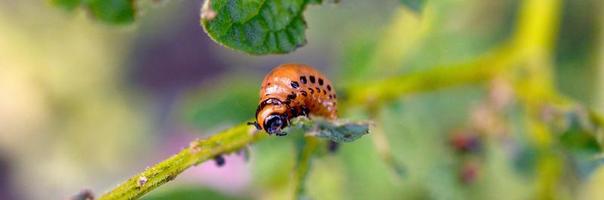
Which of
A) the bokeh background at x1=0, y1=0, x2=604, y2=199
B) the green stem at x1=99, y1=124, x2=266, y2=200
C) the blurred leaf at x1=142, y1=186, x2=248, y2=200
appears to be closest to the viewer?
the green stem at x1=99, y1=124, x2=266, y2=200

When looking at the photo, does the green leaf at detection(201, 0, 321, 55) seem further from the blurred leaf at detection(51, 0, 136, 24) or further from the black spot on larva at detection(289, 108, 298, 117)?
the blurred leaf at detection(51, 0, 136, 24)

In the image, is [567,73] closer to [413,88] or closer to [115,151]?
[413,88]

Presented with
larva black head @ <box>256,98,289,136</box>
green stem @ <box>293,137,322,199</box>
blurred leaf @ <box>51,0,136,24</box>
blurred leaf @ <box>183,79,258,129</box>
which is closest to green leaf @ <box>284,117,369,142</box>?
larva black head @ <box>256,98,289,136</box>

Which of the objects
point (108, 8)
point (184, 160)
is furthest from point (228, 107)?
point (184, 160)

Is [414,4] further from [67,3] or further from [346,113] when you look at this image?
[67,3]

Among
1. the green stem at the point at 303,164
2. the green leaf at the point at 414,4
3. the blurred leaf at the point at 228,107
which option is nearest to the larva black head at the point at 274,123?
the green stem at the point at 303,164

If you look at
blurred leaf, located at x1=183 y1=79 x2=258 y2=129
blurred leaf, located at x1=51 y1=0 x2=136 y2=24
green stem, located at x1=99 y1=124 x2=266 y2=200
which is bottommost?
green stem, located at x1=99 y1=124 x2=266 y2=200

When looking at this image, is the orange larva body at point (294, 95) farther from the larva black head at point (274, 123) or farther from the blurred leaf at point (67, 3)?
the blurred leaf at point (67, 3)
